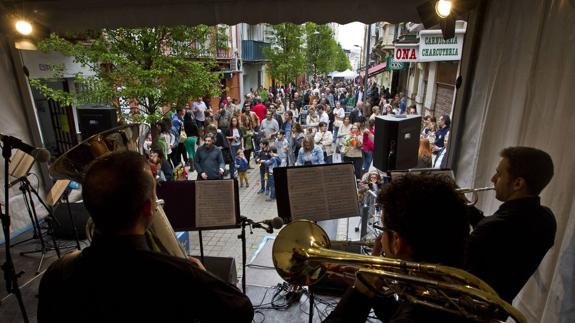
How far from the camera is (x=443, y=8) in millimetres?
3215

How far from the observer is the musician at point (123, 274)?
111 centimetres

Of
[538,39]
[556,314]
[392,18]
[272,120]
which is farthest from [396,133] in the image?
[272,120]

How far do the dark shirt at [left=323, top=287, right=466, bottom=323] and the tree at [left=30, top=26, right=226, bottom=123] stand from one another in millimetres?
6363

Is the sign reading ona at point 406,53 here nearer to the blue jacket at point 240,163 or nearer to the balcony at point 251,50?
the blue jacket at point 240,163

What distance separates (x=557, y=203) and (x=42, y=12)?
18.7ft

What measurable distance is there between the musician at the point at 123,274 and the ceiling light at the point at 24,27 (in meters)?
4.09

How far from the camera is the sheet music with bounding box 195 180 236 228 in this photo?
2652mm

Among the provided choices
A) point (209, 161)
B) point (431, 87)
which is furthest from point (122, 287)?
point (431, 87)

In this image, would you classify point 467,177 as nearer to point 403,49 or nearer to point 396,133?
point 396,133

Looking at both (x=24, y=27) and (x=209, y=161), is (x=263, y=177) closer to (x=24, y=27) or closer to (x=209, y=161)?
(x=209, y=161)

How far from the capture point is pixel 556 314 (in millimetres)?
2299

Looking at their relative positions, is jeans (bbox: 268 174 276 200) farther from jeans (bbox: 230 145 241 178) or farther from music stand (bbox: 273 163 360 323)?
music stand (bbox: 273 163 360 323)

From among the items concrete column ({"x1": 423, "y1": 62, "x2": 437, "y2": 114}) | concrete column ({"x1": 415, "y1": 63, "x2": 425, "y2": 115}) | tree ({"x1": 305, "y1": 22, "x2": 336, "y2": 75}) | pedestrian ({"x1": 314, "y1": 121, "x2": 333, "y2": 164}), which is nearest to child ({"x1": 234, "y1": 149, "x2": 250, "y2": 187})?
pedestrian ({"x1": 314, "y1": 121, "x2": 333, "y2": 164})

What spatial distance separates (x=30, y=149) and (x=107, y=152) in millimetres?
763
